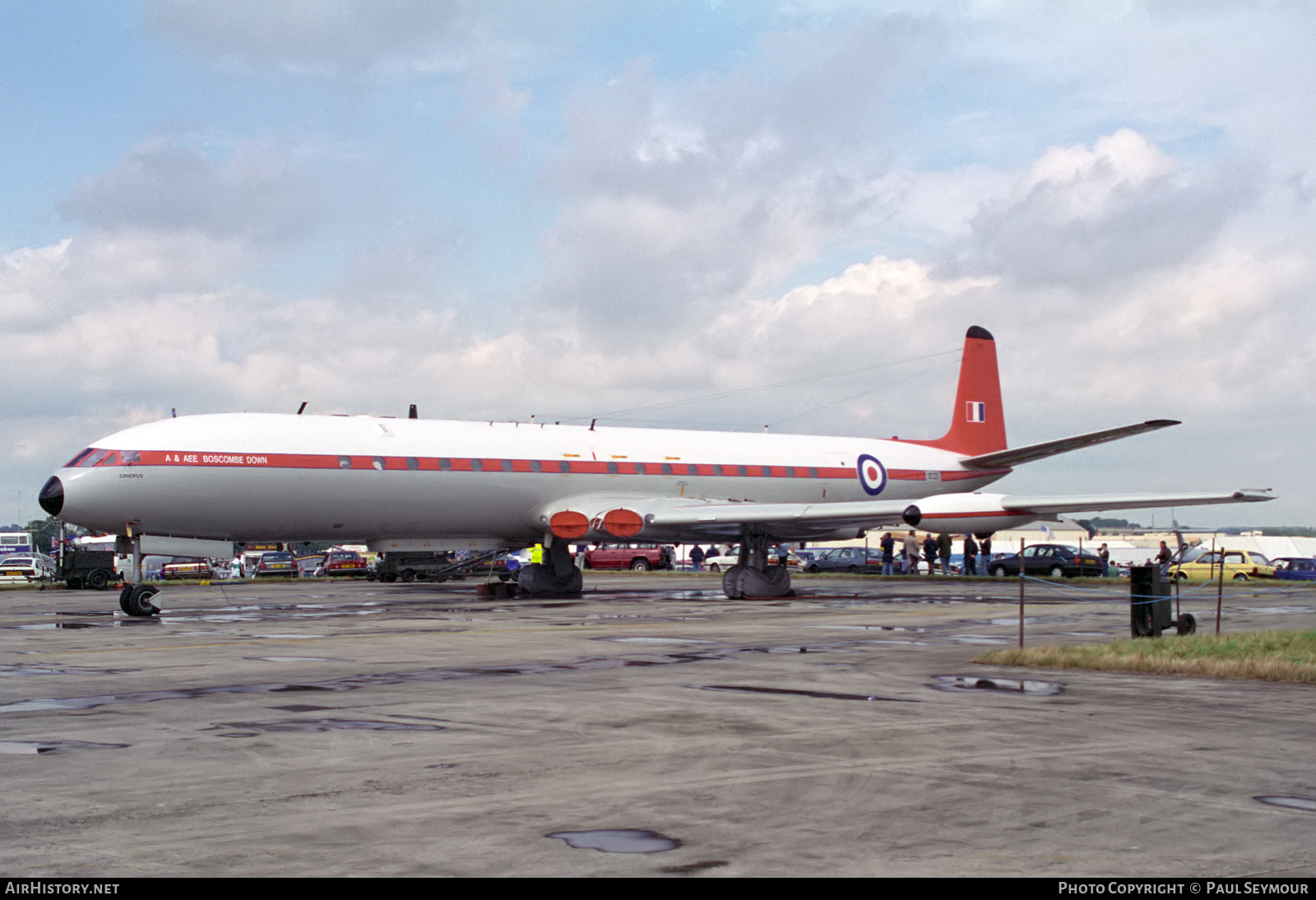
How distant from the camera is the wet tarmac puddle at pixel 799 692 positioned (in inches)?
396

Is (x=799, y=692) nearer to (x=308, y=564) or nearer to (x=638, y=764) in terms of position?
(x=638, y=764)

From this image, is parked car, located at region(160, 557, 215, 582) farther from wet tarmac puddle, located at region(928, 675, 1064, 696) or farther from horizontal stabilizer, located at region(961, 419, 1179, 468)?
wet tarmac puddle, located at region(928, 675, 1064, 696)

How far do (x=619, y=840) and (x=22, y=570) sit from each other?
57877mm

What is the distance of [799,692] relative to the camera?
34.6ft

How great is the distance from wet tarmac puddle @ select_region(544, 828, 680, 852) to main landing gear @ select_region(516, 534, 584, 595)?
2411 cm

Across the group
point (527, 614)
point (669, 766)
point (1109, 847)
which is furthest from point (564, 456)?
point (1109, 847)

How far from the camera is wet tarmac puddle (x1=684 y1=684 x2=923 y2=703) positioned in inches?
396

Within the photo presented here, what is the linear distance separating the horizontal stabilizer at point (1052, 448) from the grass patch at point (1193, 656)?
14049 mm

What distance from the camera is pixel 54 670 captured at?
1289 cm

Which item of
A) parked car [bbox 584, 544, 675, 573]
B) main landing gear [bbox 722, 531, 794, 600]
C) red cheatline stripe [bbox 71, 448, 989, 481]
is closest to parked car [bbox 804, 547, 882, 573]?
parked car [bbox 584, 544, 675, 573]

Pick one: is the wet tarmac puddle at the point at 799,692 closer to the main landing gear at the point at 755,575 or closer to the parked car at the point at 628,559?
the main landing gear at the point at 755,575

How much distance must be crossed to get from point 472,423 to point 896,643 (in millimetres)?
15065

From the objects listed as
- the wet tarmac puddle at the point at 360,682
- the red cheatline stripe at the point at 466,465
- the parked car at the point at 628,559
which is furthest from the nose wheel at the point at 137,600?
the parked car at the point at 628,559
